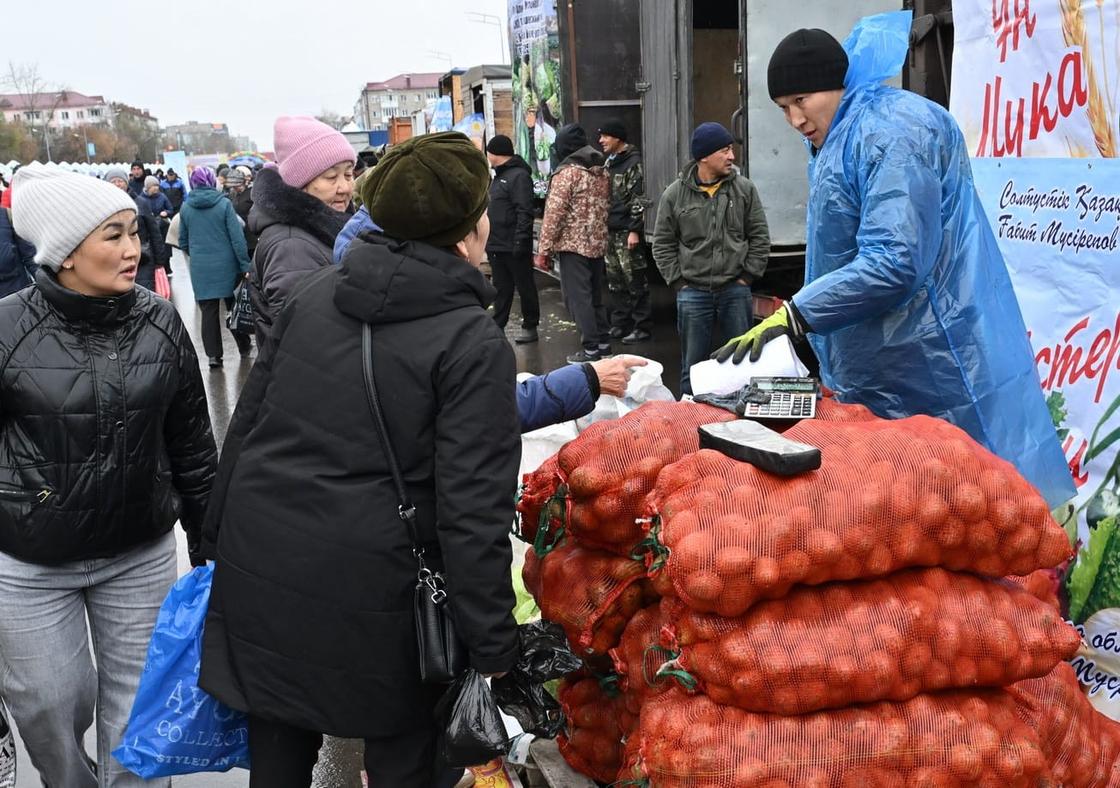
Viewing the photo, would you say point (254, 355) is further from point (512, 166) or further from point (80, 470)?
point (80, 470)

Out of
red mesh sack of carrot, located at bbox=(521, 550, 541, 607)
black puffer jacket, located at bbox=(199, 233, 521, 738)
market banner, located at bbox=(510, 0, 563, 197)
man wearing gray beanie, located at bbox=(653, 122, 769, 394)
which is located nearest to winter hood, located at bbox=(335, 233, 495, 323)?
black puffer jacket, located at bbox=(199, 233, 521, 738)

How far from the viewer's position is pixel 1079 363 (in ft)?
9.50

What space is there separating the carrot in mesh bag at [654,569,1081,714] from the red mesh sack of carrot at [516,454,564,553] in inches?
21.9

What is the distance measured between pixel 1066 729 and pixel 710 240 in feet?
15.3

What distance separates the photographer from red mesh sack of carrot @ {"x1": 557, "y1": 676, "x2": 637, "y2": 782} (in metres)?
2.46

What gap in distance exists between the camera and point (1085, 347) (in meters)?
2.86

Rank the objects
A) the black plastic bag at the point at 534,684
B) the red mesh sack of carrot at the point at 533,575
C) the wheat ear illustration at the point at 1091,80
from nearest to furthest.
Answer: the black plastic bag at the point at 534,684 → the red mesh sack of carrot at the point at 533,575 → the wheat ear illustration at the point at 1091,80

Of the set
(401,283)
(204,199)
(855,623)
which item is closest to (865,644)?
(855,623)

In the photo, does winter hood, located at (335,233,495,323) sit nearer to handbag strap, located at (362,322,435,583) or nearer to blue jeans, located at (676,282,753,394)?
handbag strap, located at (362,322,435,583)

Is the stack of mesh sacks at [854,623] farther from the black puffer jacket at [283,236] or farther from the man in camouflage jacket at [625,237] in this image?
the man in camouflage jacket at [625,237]

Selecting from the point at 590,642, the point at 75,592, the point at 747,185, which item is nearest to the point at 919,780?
the point at 590,642

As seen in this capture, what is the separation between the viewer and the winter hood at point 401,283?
1.95 m

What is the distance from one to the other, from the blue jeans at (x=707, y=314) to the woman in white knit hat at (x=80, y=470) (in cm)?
439

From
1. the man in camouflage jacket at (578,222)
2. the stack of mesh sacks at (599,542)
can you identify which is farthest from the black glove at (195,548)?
the man in camouflage jacket at (578,222)
